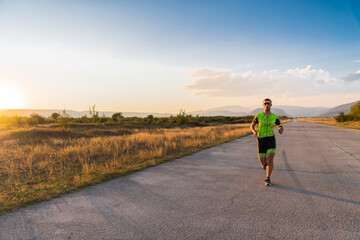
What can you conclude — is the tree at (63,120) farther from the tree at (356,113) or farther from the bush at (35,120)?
the tree at (356,113)

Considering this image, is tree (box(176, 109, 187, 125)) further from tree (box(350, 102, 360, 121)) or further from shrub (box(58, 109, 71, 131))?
tree (box(350, 102, 360, 121))

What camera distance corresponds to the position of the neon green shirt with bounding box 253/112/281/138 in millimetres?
5242

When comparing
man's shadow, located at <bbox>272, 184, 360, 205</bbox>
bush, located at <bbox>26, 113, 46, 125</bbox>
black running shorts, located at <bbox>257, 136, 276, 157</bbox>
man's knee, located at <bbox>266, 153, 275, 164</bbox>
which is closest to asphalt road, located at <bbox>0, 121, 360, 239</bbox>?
man's shadow, located at <bbox>272, 184, 360, 205</bbox>

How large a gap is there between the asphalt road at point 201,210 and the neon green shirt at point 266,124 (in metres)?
1.32

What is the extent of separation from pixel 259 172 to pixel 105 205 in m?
4.72

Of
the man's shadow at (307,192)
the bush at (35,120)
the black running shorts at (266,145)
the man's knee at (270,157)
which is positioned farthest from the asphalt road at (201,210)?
the bush at (35,120)

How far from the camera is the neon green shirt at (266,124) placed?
5242mm

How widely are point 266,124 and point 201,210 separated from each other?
9.01 feet

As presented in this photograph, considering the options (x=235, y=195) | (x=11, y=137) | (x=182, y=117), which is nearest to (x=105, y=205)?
(x=235, y=195)

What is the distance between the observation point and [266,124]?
526 cm

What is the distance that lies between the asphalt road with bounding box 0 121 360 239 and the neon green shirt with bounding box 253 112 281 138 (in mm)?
1316

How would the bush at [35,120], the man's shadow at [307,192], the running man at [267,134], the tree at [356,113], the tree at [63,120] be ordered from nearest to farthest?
the man's shadow at [307,192], the running man at [267,134], the tree at [63,120], the bush at [35,120], the tree at [356,113]

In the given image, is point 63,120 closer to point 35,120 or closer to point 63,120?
point 63,120

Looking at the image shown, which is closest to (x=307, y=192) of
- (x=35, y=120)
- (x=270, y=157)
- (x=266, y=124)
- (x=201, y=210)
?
(x=270, y=157)
